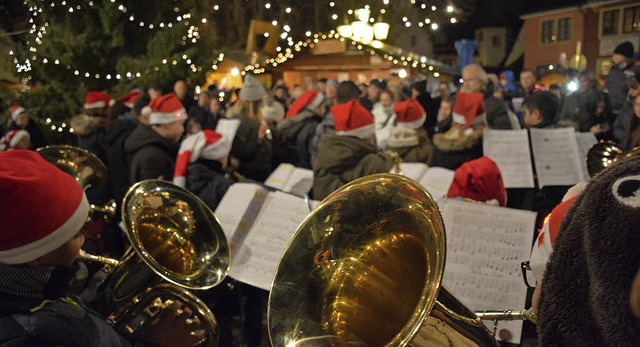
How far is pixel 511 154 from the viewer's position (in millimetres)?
4422

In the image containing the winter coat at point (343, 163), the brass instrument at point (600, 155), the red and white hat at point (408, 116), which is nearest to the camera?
the brass instrument at point (600, 155)

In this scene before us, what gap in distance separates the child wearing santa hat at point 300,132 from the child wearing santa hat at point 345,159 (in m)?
2.18

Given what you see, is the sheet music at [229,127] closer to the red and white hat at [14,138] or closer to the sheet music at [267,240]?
the sheet music at [267,240]

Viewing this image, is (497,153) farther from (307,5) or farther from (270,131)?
(307,5)

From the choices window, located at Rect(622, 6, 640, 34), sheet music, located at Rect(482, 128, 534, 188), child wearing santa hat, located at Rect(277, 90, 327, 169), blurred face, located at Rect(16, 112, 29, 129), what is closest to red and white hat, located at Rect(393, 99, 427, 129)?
sheet music, located at Rect(482, 128, 534, 188)

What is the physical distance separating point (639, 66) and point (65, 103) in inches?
381

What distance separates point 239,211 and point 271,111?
335 centimetres

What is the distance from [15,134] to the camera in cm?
741

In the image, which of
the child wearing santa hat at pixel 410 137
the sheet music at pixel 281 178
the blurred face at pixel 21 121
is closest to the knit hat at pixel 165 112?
the sheet music at pixel 281 178

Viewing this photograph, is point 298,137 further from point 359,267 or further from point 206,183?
point 359,267

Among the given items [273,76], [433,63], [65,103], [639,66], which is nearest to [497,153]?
[639,66]

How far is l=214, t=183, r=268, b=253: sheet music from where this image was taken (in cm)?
353

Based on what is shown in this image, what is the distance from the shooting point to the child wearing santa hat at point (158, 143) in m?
4.44

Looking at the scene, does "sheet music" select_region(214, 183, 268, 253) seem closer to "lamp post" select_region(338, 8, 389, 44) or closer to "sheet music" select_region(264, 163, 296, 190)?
"sheet music" select_region(264, 163, 296, 190)
